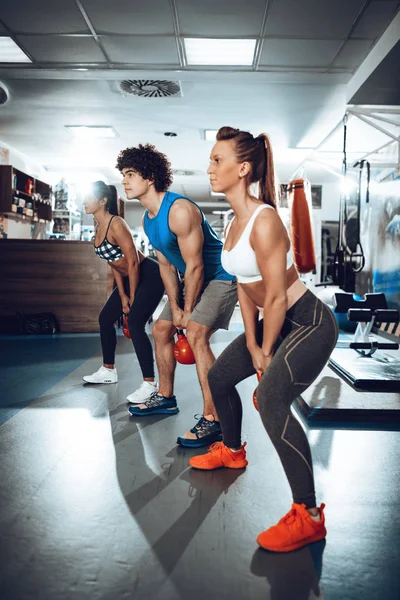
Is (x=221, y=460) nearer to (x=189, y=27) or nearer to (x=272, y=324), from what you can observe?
(x=272, y=324)

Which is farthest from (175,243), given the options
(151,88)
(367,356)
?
(151,88)

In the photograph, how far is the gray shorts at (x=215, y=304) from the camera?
2.45 meters

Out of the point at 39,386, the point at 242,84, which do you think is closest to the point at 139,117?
the point at 242,84

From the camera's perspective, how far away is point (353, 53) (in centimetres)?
499

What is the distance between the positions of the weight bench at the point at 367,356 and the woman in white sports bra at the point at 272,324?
196 centimetres

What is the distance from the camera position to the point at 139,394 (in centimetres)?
317

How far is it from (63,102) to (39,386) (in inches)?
182

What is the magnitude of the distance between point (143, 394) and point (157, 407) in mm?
242

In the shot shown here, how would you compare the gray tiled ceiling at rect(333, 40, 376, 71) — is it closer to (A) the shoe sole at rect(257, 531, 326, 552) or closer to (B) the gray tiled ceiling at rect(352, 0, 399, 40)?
(B) the gray tiled ceiling at rect(352, 0, 399, 40)

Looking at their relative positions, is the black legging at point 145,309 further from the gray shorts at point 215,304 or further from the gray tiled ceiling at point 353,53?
the gray tiled ceiling at point 353,53

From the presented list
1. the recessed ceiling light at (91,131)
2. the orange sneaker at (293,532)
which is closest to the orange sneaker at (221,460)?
the orange sneaker at (293,532)

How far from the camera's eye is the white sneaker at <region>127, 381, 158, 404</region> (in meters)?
3.15

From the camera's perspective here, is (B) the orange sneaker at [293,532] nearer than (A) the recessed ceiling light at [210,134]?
Yes

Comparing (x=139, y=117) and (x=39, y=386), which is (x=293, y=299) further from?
(x=139, y=117)
